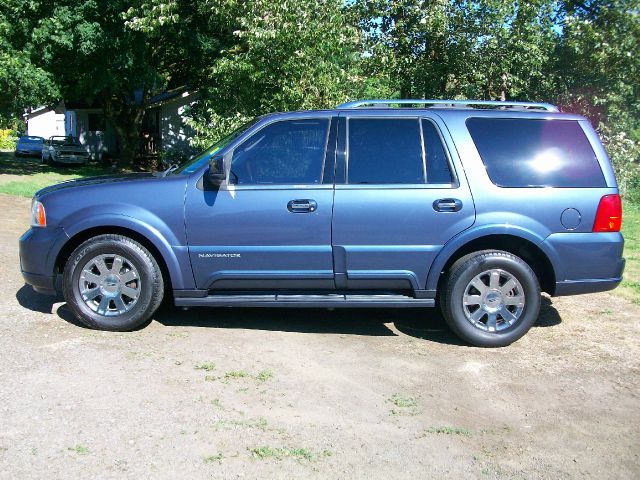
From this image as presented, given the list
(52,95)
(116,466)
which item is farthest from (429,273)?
(52,95)

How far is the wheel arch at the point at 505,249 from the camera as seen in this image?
18.4 feet

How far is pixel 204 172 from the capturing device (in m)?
5.66

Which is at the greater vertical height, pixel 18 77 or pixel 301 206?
pixel 18 77

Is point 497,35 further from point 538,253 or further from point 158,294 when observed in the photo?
point 158,294

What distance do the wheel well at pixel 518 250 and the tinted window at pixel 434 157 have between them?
613 millimetres

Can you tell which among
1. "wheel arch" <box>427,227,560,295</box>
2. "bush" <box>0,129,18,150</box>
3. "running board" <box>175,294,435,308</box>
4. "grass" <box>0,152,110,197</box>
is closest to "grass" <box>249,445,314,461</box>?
"running board" <box>175,294,435,308</box>

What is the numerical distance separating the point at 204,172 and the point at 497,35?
362 inches

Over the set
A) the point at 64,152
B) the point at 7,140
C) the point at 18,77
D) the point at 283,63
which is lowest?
the point at 64,152

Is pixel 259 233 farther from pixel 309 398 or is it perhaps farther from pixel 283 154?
pixel 309 398

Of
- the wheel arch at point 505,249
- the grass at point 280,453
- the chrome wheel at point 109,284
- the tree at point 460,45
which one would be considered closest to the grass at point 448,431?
the grass at point 280,453

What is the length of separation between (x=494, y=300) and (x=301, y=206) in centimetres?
181

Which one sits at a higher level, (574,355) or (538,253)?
(538,253)

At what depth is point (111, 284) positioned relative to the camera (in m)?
5.73

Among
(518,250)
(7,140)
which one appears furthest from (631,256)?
(7,140)
